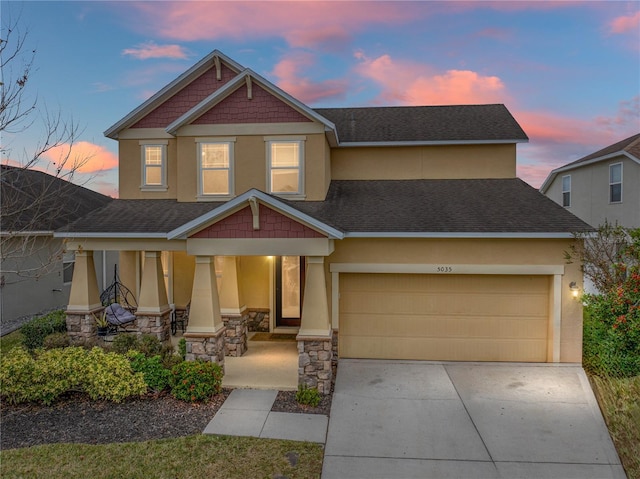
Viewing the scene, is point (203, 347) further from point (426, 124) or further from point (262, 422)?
point (426, 124)

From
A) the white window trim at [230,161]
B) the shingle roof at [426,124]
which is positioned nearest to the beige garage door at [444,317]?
the white window trim at [230,161]

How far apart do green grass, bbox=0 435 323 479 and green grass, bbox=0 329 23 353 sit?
6.46m

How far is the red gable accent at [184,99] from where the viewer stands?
11.5 metres

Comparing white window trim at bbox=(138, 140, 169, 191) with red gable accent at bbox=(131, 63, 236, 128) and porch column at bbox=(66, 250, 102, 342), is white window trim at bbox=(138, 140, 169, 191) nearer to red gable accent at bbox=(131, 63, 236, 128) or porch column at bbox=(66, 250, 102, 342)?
red gable accent at bbox=(131, 63, 236, 128)

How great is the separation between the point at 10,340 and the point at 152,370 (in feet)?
22.9

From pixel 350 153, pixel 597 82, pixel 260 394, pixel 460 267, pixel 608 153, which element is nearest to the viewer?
pixel 260 394

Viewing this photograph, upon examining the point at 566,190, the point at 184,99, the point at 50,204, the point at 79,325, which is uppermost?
the point at 184,99

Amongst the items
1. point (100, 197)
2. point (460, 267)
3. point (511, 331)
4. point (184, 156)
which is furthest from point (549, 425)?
point (100, 197)

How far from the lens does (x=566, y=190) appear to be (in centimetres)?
2041

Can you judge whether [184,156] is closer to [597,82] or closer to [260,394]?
[260,394]

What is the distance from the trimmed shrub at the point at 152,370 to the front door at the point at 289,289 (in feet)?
14.4

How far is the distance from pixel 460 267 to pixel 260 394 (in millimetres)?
5683

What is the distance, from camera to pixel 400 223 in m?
9.23

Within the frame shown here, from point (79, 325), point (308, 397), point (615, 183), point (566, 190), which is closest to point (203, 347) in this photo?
point (308, 397)
